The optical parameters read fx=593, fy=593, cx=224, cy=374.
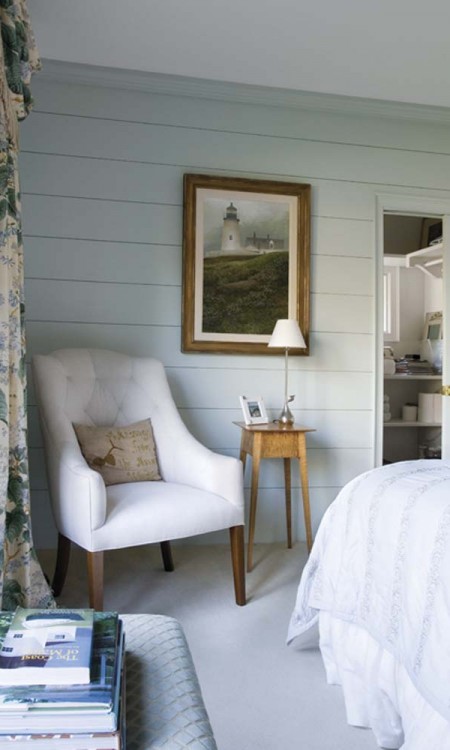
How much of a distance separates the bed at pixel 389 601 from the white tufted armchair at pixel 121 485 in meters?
0.56

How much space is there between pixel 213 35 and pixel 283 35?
0.33m

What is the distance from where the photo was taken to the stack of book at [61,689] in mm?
720

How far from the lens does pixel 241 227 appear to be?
3.34m

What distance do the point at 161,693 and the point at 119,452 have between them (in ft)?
5.82

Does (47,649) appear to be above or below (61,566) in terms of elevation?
above

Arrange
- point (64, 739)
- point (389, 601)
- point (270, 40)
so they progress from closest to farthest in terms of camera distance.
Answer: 1. point (64, 739)
2. point (389, 601)
3. point (270, 40)

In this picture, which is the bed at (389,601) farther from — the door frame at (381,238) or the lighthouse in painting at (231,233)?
the lighthouse in painting at (231,233)

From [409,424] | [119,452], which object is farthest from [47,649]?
[409,424]

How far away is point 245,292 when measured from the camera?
3338mm

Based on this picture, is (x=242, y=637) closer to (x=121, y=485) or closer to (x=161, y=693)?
(x=121, y=485)

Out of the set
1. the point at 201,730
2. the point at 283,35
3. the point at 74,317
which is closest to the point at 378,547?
the point at 201,730

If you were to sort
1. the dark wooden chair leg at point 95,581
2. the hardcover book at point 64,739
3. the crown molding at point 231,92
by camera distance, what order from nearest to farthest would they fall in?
the hardcover book at point 64,739, the dark wooden chair leg at point 95,581, the crown molding at point 231,92

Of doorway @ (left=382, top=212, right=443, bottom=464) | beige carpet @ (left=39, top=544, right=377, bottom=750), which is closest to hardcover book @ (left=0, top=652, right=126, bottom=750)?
beige carpet @ (left=39, top=544, right=377, bottom=750)

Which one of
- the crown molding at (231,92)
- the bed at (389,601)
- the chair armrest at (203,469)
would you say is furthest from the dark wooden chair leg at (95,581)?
the crown molding at (231,92)
